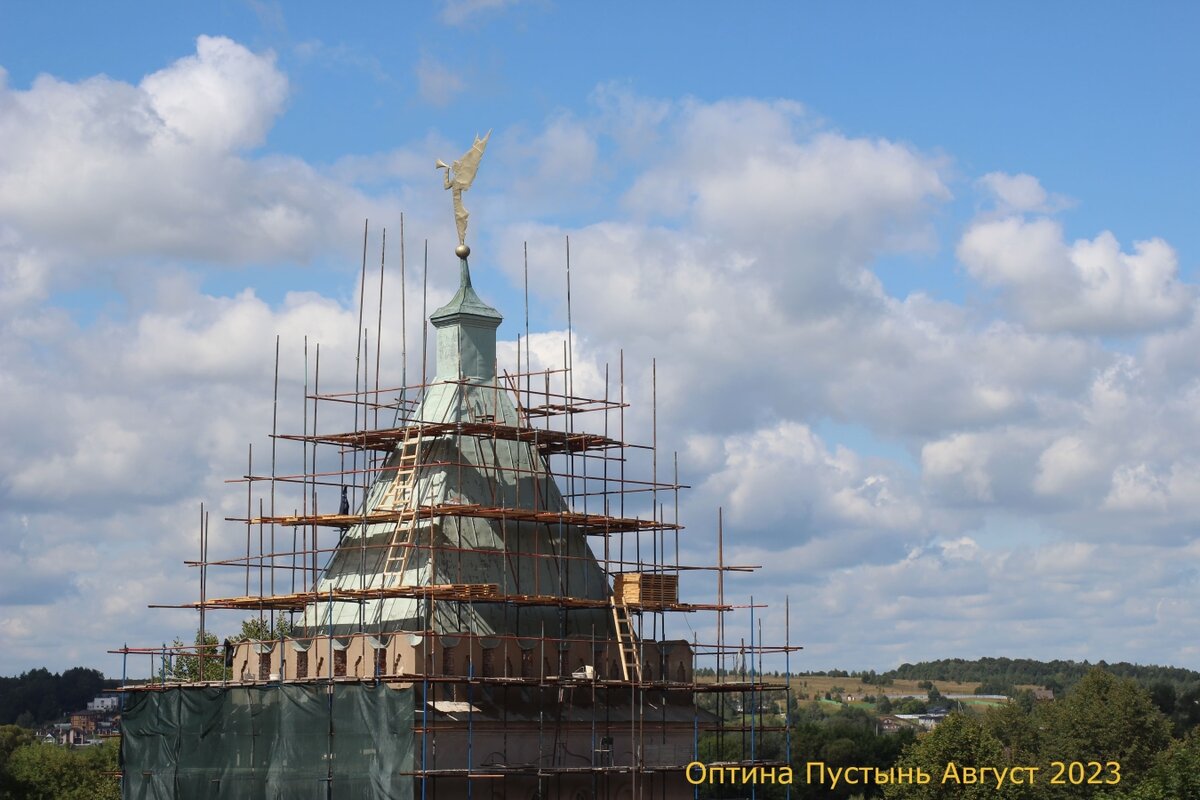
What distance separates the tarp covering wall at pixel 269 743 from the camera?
2363 inches

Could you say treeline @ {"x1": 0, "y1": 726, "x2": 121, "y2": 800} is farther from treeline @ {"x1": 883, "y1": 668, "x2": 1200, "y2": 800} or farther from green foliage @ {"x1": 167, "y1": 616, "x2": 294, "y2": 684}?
treeline @ {"x1": 883, "y1": 668, "x2": 1200, "y2": 800}

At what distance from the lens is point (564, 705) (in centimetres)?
6525

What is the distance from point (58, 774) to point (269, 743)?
61754 millimetres

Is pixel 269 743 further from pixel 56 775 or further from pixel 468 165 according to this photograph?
pixel 56 775

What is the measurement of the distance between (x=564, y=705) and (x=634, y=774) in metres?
3.41

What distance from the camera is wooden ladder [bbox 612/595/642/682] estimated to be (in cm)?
6719

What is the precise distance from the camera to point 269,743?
64062 millimetres

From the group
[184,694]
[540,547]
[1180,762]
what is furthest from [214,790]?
[1180,762]

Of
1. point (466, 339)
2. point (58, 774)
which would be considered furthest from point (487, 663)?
point (58, 774)

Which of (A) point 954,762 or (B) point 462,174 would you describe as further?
(A) point 954,762

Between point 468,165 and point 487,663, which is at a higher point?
point 468,165

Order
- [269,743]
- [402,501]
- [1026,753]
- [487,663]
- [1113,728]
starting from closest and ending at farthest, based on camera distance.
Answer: [487,663] → [269,743] → [402,501] → [1113,728] → [1026,753]

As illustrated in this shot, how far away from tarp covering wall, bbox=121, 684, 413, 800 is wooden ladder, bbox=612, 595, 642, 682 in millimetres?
10472

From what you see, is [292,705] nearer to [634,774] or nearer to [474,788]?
[474,788]
